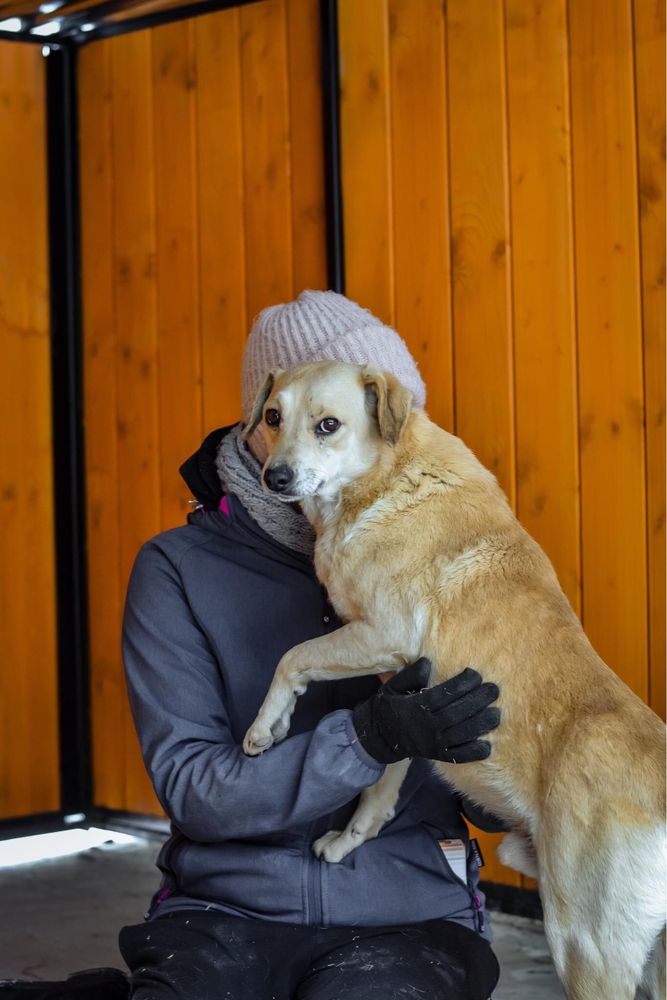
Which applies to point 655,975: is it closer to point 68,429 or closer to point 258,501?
point 258,501

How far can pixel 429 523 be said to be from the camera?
6.57 feet

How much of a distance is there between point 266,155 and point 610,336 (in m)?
1.44

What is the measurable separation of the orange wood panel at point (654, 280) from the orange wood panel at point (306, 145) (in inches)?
43.9

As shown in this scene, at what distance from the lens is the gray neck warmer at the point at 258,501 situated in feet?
6.88

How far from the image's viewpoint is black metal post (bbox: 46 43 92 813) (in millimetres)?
4414

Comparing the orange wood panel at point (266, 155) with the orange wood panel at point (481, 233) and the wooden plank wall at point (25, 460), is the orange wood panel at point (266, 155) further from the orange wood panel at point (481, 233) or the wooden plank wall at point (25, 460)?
the wooden plank wall at point (25, 460)

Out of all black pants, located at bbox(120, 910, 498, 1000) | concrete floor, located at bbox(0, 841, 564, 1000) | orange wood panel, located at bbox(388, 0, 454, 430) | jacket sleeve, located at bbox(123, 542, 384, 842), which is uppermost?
orange wood panel, located at bbox(388, 0, 454, 430)

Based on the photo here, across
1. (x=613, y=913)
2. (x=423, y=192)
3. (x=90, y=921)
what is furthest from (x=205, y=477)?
(x=90, y=921)

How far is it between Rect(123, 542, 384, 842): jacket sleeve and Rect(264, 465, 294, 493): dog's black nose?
0.79 feet

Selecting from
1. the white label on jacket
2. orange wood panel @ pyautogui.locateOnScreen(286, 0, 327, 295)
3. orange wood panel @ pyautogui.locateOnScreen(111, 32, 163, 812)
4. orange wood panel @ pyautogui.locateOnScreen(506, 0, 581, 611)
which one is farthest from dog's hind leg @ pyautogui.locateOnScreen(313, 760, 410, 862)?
orange wood panel @ pyautogui.locateOnScreen(111, 32, 163, 812)

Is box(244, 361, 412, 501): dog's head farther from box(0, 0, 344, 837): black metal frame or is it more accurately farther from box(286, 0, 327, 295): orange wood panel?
box(0, 0, 344, 837): black metal frame

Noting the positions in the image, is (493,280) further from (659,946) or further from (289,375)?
(659,946)

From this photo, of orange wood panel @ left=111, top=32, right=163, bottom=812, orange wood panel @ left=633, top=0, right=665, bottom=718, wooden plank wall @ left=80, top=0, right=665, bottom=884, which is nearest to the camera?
orange wood panel @ left=633, top=0, right=665, bottom=718

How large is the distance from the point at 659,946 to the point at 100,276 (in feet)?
11.2
